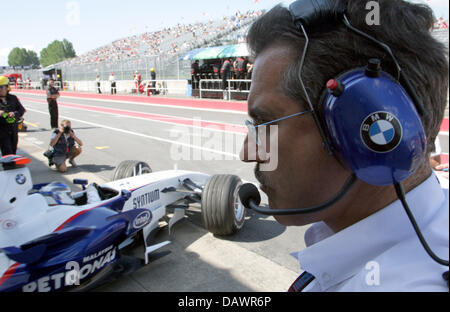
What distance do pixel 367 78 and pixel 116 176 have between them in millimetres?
4019

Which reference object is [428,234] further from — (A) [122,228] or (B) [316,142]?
(A) [122,228]

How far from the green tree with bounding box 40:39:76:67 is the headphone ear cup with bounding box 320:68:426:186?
114 metres

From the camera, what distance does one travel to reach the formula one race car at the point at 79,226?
238cm

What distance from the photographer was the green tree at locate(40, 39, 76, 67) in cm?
10156

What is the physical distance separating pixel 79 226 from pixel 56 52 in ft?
378

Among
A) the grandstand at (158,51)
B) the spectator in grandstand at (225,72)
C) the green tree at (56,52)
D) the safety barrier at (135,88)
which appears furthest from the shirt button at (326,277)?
the green tree at (56,52)

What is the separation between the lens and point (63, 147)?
6922mm

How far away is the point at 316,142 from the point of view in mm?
848

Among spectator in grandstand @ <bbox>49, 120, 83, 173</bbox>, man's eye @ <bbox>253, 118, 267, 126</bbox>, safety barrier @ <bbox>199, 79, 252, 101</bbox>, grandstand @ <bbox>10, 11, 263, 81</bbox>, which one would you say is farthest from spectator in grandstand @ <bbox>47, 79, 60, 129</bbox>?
man's eye @ <bbox>253, 118, 267, 126</bbox>

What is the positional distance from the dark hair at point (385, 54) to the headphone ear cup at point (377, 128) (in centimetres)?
5

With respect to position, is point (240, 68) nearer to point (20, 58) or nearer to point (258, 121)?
point (258, 121)

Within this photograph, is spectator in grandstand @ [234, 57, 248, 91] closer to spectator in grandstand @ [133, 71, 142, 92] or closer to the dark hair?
spectator in grandstand @ [133, 71, 142, 92]
